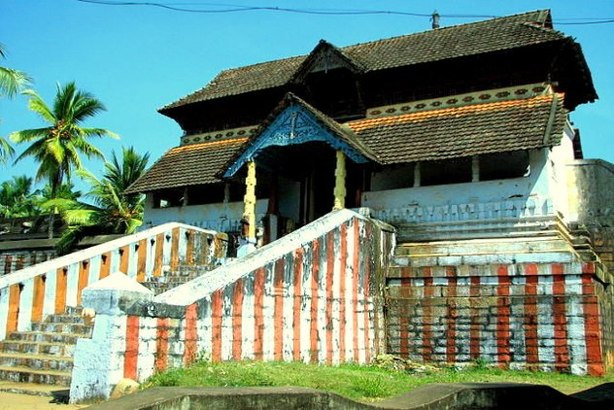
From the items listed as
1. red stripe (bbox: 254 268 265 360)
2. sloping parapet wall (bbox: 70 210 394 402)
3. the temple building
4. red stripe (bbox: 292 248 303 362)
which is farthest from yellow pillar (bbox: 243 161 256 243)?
red stripe (bbox: 254 268 265 360)

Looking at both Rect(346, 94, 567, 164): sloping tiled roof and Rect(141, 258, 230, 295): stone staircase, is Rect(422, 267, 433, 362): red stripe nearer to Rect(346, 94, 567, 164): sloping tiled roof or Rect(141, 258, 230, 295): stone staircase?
Rect(346, 94, 567, 164): sloping tiled roof

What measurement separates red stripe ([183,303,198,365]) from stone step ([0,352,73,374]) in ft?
6.51

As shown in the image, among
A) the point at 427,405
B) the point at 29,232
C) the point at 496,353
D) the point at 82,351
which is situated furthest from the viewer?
the point at 29,232

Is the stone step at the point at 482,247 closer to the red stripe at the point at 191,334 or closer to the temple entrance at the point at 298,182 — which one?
the temple entrance at the point at 298,182

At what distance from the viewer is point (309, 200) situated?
16.4 m

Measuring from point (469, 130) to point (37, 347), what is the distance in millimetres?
9682

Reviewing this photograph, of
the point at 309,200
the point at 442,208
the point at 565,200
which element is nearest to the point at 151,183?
the point at 309,200

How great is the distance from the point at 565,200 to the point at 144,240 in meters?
10.1

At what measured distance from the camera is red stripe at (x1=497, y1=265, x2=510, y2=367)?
1152 cm

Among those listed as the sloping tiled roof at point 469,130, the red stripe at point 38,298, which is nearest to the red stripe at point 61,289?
the red stripe at point 38,298

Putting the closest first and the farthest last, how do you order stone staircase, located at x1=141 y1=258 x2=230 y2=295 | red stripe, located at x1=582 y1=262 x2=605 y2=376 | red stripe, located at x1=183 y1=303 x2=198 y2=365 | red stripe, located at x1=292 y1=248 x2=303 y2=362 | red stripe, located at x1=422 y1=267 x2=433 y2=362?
red stripe, located at x1=183 y1=303 x2=198 y2=365, red stripe, located at x1=292 y1=248 x2=303 y2=362, red stripe, located at x1=582 y1=262 x2=605 y2=376, red stripe, located at x1=422 y1=267 x2=433 y2=362, stone staircase, located at x1=141 y1=258 x2=230 y2=295

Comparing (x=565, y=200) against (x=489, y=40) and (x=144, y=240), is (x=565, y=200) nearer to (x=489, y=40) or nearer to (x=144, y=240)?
(x=489, y=40)

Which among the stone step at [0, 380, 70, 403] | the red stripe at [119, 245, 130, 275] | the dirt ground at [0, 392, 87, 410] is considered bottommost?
the dirt ground at [0, 392, 87, 410]

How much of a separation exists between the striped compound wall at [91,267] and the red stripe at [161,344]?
4.48 m
